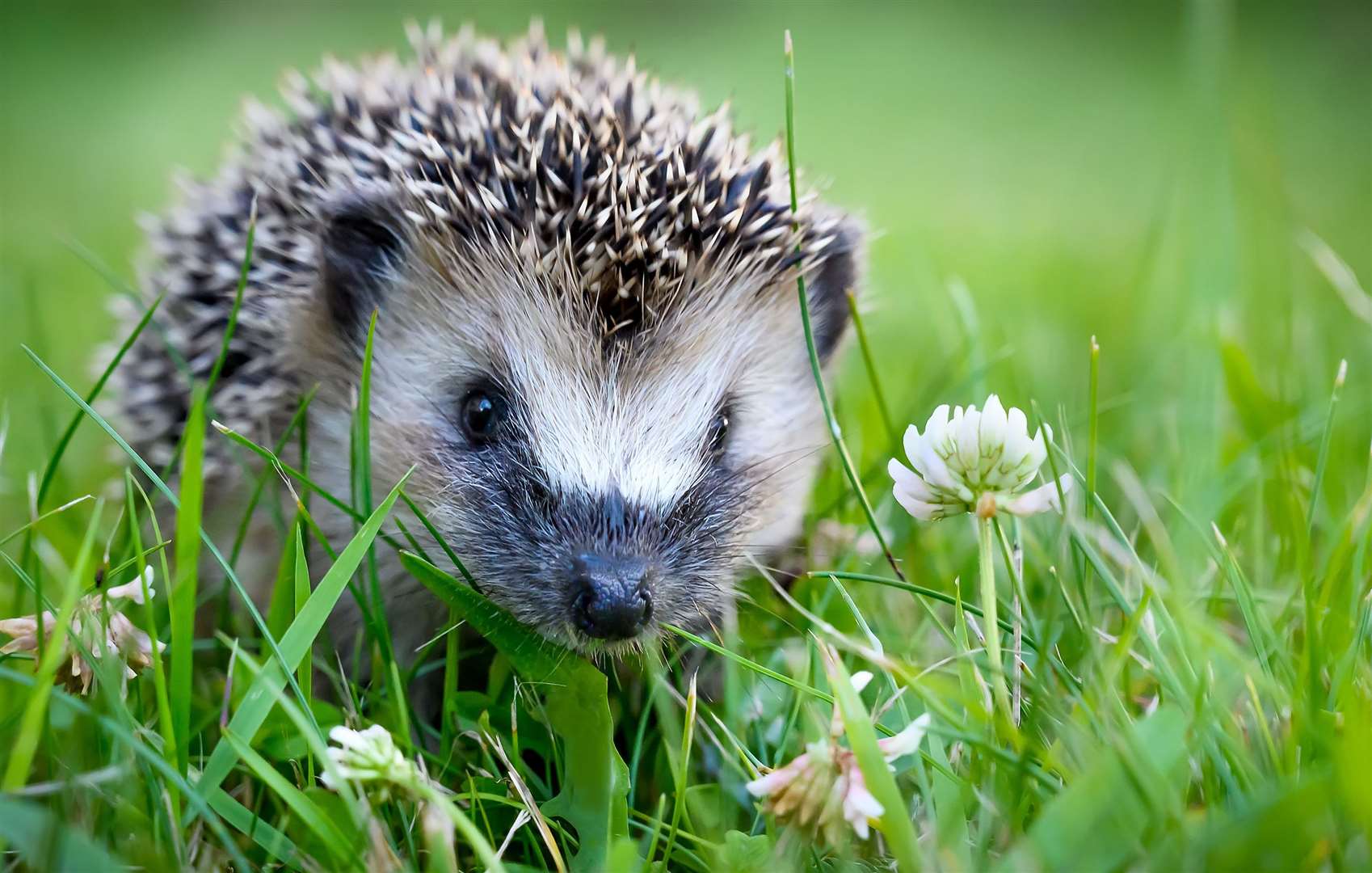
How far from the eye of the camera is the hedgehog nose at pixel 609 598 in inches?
50.1

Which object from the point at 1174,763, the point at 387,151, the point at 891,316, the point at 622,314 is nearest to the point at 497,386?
the point at 622,314

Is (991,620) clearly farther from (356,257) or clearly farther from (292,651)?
(356,257)

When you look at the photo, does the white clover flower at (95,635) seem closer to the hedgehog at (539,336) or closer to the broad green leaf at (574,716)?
the broad green leaf at (574,716)

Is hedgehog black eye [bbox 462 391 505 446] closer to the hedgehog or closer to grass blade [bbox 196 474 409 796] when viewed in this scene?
the hedgehog

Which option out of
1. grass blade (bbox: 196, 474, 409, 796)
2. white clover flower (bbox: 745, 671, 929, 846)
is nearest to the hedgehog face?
grass blade (bbox: 196, 474, 409, 796)

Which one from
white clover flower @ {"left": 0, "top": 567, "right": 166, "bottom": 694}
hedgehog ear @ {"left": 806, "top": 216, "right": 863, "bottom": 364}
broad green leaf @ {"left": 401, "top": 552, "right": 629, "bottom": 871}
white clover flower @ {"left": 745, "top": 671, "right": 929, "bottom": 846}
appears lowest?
broad green leaf @ {"left": 401, "top": 552, "right": 629, "bottom": 871}

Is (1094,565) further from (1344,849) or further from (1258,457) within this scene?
(1258,457)

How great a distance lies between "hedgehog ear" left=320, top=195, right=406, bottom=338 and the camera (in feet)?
5.32

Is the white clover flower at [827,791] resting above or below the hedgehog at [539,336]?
below

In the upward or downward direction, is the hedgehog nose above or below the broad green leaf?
above

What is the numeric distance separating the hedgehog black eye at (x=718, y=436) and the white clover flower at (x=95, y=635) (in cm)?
74

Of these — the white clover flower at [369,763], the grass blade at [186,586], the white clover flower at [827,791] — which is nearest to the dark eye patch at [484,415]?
the grass blade at [186,586]

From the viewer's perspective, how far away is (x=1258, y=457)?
175cm

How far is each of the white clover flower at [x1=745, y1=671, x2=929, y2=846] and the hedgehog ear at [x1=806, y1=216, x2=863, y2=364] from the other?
0.95m
